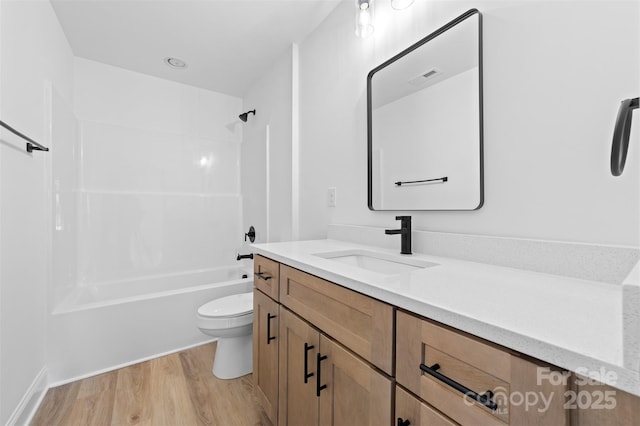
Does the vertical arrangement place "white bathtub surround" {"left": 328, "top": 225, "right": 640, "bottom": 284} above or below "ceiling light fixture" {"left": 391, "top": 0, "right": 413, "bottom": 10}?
below

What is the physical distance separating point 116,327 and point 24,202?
1.02 meters

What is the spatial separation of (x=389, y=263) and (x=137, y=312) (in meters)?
1.91

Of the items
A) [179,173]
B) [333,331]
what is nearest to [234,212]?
[179,173]

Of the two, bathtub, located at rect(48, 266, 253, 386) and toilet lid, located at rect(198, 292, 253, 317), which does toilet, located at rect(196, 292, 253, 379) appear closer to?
toilet lid, located at rect(198, 292, 253, 317)

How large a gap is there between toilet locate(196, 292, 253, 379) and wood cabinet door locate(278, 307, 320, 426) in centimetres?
73

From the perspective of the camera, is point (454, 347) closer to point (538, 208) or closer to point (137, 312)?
point (538, 208)

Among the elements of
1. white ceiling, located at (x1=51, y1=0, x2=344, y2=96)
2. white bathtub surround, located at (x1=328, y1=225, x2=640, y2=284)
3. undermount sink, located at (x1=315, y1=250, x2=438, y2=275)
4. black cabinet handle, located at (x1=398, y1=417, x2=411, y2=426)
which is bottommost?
black cabinet handle, located at (x1=398, y1=417, x2=411, y2=426)

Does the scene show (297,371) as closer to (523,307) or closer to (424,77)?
(523,307)

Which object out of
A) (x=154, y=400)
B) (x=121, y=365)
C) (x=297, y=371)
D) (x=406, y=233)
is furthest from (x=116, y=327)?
(x=406, y=233)

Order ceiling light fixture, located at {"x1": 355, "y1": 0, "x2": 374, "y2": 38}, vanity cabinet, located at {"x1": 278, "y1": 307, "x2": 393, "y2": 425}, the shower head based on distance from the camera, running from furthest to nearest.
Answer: the shower head < ceiling light fixture, located at {"x1": 355, "y1": 0, "x2": 374, "y2": 38} < vanity cabinet, located at {"x1": 278, "y1": 307, "x2": 393, "y2": 425}

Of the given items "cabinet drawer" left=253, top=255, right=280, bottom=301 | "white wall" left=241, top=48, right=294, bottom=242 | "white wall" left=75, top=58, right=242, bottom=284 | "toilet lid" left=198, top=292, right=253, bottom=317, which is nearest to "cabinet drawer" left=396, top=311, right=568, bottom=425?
"cabinet drawer" left=253, top=255, right=280, bottom=301

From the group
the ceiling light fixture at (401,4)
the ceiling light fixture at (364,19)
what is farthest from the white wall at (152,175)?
the ceiling light fixture at (401,4)

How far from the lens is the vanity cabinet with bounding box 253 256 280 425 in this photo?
1.29 metres

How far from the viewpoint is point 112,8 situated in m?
1.83
